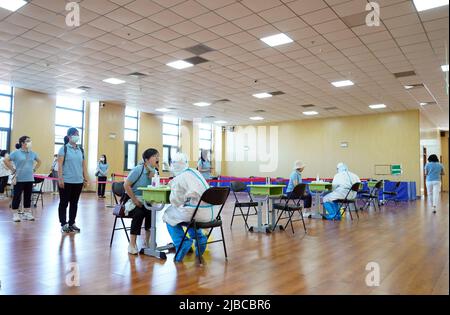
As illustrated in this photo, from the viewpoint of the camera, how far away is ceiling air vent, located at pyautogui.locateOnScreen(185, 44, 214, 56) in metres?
6.99

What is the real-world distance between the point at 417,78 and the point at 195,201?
790 cm

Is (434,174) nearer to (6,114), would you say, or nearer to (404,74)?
(404,74)

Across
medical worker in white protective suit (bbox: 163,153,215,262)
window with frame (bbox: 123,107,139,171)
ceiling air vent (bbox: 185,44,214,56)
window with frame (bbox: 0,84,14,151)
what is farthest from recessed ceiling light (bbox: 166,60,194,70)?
window with frame (bbox: 123,107,139,171)

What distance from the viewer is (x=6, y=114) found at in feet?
36.4

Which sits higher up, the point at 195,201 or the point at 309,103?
the point at 309,103

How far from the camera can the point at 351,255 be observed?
3.88m

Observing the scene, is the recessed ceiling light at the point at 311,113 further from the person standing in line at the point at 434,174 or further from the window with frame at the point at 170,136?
the person standing in line at the point at 434,174

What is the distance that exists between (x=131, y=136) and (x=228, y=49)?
8.85 metres

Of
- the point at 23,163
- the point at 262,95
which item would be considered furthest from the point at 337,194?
the point at 23,163

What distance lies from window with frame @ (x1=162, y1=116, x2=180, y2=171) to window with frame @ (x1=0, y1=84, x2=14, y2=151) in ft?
20.8

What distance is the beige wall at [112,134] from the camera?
13172mm

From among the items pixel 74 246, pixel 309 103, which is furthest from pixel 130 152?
pixel 74 246

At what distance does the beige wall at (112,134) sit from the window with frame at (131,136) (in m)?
0.55

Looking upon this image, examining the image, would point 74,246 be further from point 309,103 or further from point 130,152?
point 130,152
